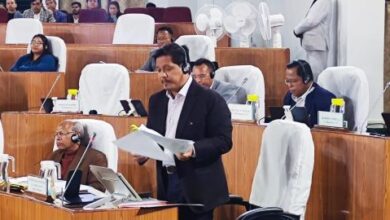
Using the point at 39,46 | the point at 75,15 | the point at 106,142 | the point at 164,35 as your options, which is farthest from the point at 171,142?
the point at 75,15

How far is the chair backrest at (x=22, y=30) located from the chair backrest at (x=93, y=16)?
1568 millimetres

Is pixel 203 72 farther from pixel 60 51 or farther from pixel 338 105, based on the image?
pixel 60 51

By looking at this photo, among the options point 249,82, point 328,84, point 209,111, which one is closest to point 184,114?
point 209,111

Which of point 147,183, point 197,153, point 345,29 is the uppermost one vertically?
point 345,29

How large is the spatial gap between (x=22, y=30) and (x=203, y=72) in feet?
12.8

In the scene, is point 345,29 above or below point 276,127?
above

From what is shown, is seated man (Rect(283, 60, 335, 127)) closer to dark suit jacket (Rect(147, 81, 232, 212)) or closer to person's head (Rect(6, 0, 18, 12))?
dark suit jacket (Rect(147, 81, 232, 212))

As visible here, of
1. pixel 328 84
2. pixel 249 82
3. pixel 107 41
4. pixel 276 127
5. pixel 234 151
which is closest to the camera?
pixel 276 127

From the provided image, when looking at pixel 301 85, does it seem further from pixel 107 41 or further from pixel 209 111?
pixel 107 41

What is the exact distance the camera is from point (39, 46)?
8930 mm

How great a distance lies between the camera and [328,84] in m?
6.44

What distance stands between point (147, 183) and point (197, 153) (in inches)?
77.0

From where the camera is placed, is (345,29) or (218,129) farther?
(345,29)

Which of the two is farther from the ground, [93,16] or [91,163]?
[93,16]
